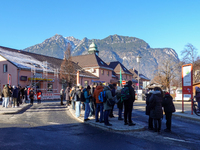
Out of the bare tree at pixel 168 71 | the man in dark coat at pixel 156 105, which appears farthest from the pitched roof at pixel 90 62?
the man in dark coat at pixel 156 105

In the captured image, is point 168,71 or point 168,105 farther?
point 168,71

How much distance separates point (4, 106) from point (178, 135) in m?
14.6

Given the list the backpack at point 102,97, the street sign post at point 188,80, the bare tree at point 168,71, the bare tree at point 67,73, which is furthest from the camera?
the bare tree at point 168,71

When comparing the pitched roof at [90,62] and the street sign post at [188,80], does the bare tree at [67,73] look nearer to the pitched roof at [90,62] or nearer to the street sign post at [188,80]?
the pitched roof at [90,62]

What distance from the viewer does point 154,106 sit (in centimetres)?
760

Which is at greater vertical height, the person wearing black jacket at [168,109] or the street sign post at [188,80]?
the street sign post at [188,80]

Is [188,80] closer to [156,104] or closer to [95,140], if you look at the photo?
[156,104]

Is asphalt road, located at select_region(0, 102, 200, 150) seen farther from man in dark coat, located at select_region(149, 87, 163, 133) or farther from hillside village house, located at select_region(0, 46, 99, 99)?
hillside village house, located at select_region(0, 46, 99, 99)

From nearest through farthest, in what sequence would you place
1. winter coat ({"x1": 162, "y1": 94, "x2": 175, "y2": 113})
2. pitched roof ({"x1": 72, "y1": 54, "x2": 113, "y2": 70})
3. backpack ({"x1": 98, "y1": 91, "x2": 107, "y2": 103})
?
winter coat ({"x1": 162, "y1": 94, "x2": 175, "y2": 113}), backpack ({"x1": 98, "y1": 91, "x2": 107, "y2": 103}), pitched roof ({"x1": 72, "y1": 54, "x2": 113, "y2": 70})

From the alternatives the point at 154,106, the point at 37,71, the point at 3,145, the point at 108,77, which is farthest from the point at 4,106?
the point at 108,77

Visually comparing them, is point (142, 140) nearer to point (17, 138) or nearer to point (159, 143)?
point (159, 143)

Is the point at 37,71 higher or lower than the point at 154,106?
higher

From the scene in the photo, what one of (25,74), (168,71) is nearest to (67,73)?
(25,74)

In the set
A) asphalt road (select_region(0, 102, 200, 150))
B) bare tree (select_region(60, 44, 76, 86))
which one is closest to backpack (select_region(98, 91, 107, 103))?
asphalt road (select_region(0, 102, 200, 150))
